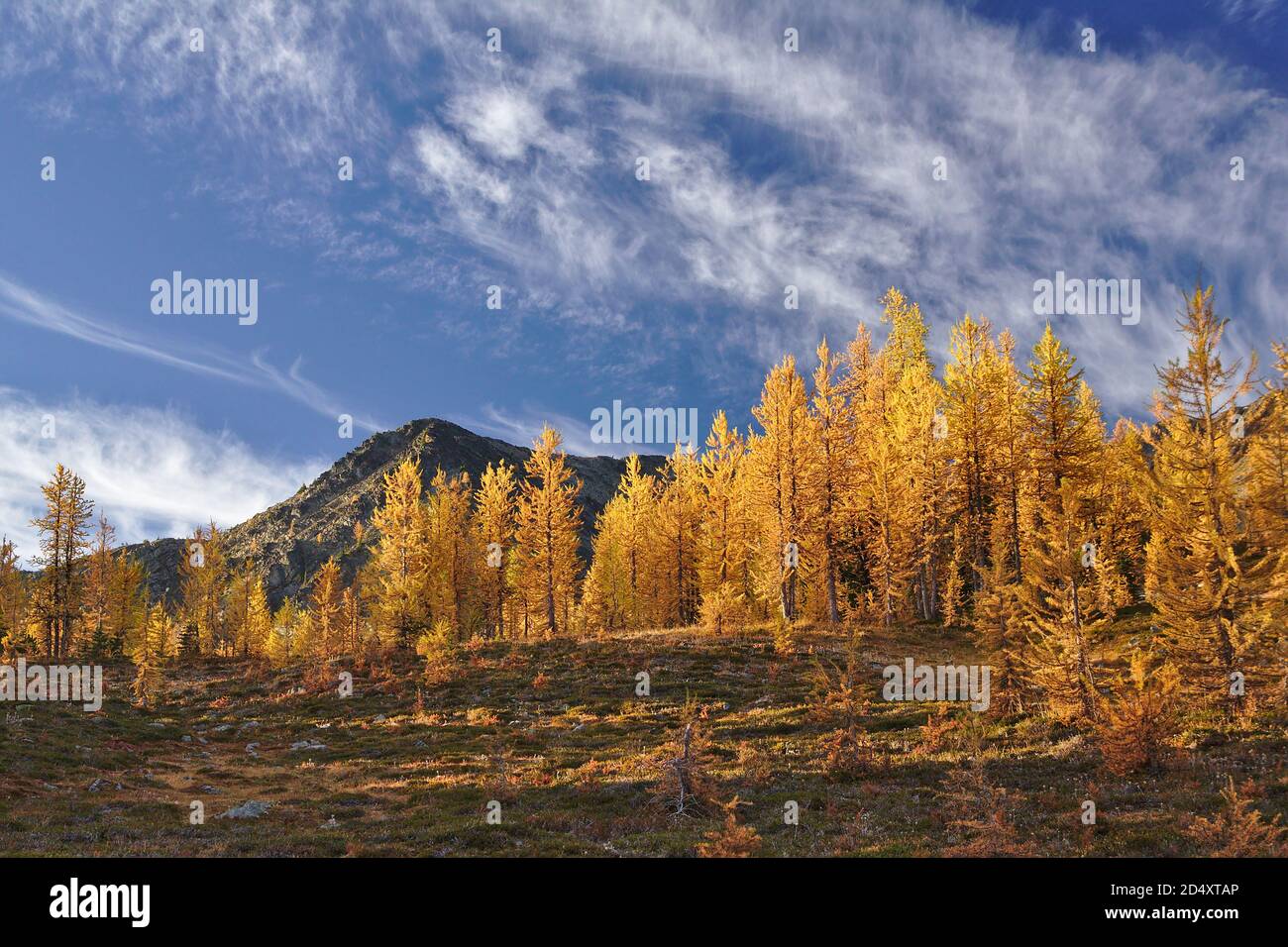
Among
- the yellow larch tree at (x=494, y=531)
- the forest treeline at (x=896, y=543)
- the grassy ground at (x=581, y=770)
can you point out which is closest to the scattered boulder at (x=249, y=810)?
the grassy ground at (x=581, y=770)

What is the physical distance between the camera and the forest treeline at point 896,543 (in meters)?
20.2

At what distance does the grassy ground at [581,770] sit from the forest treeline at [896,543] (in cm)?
268

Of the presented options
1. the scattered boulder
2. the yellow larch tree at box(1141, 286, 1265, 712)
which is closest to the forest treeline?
the yellow larch tree at box(1141, 286, 1265, 712)

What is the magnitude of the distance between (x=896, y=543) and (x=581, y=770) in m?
23.6

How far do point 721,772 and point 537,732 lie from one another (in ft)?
28.5

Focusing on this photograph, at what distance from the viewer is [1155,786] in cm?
1520

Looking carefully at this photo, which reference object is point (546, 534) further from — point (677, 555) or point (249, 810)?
point (249, 810)

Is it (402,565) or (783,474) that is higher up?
(783,474)

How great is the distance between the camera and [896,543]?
3688 cm

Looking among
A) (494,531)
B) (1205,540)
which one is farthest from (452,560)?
(1205,540)

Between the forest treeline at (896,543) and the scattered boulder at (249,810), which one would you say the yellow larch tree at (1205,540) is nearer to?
the forest treeline at (896,543)

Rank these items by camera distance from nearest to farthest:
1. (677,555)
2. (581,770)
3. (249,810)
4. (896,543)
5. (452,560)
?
1. (249,810)
2. (581,770)
3. (896,543)
4. (452,560)
5. (677,555)
